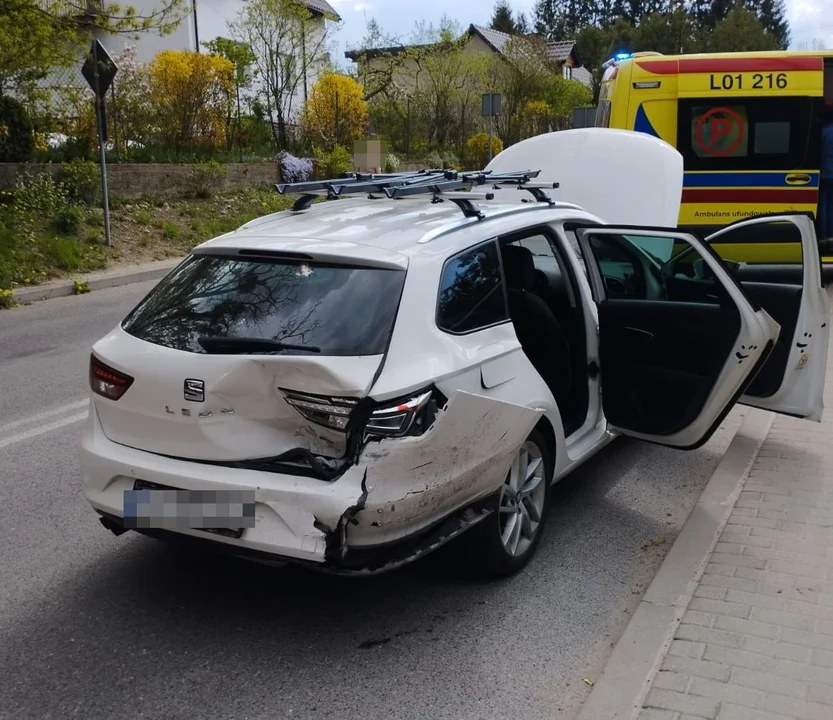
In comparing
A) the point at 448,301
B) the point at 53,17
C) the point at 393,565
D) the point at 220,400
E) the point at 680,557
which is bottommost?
the point at 680,557

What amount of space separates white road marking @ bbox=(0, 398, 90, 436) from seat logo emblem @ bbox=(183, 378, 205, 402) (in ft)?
11.0

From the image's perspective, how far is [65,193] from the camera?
14375 mm

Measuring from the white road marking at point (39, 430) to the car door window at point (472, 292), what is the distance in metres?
3.30

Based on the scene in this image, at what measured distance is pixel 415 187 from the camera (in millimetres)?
4363

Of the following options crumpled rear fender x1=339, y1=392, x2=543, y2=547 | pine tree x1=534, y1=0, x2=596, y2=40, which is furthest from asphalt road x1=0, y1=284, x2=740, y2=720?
pine tree x1=534, y1=0, x2=596, y2=40

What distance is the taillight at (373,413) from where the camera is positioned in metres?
3.24

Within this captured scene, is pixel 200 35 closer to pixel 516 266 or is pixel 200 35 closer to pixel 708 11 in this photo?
pixel 516 266

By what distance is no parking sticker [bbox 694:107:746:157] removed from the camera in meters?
11.9

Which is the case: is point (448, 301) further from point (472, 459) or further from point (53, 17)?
point (53, 17)

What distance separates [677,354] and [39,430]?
14.0ft

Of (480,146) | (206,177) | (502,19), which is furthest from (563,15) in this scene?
(206,177)

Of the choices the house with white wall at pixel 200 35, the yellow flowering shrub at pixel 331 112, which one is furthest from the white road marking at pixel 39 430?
the yellow flowering shrub at pixel 331 112

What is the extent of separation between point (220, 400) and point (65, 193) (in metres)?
12.4

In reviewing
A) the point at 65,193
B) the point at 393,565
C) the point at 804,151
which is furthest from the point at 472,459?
the point at 65,193
